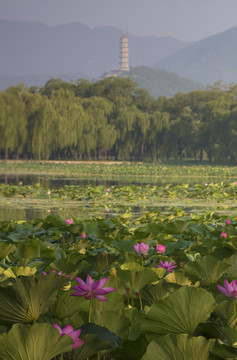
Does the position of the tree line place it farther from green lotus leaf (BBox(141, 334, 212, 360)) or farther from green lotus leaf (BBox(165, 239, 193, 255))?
green lotus leaf (BBox(141, 334, 212, 360))

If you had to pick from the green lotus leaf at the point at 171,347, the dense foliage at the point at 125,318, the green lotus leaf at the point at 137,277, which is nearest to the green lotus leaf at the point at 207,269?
the dense foliage at the point at 125,318

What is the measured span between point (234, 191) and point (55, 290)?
477 inches

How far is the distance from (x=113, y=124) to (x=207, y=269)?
43910mm

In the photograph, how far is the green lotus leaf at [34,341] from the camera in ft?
3.27

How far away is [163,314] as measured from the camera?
1.18 meters

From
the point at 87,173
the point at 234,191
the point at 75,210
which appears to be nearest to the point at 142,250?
the point at 75,210

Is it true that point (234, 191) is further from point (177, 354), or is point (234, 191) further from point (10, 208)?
point (177, 354)

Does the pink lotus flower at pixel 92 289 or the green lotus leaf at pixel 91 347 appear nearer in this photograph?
the green lotus leaf at pixel 91 347

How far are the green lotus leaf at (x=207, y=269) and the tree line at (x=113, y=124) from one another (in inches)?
1295

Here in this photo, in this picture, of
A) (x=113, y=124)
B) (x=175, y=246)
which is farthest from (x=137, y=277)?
(x=113, y=124)

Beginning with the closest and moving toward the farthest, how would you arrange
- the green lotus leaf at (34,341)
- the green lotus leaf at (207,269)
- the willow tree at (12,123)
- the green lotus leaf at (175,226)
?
the green lotus leaf at (34,341) → the green lotus leaf at (207,269) → the green lotus leaf at (175,226) → the willow tree at (12,123)

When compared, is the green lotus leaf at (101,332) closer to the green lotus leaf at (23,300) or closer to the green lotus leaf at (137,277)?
the green lotus leaf at (23,300)

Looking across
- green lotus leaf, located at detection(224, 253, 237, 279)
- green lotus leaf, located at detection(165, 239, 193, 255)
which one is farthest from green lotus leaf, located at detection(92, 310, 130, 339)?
green lotus leaf, located at detection(165, 239, 193, 255)

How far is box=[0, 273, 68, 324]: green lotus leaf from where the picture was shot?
47.6 inches
